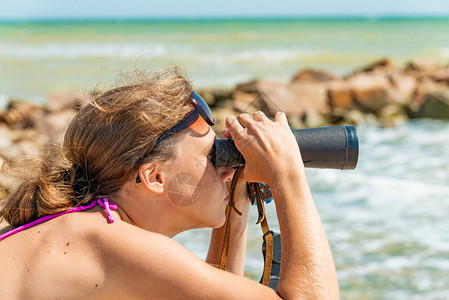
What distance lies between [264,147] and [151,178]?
0.37 m

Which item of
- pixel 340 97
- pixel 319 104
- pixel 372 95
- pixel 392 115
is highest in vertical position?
pixel 372 95

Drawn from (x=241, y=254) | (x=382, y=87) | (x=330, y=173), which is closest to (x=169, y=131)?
(x=241, y=254)

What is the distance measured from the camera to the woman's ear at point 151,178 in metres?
1.88

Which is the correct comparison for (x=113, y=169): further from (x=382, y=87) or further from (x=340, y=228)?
(x=382, y=87)

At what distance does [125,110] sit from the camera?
1879 mm

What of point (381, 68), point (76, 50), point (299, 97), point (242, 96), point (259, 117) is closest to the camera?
point (259, 117)

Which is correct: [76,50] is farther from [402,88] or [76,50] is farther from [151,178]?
[151,178]

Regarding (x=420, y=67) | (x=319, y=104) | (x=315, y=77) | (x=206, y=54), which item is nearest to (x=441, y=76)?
(x=420, y=67)

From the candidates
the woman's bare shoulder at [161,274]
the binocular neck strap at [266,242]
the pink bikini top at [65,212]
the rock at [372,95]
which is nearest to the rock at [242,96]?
the rock at [372,95]

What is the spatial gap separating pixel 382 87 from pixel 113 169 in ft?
31.8

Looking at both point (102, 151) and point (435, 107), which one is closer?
point (102, 151)

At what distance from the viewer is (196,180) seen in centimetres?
193

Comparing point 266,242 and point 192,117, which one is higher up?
point 192,117

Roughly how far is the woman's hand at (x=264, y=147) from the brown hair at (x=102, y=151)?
0.20 m
